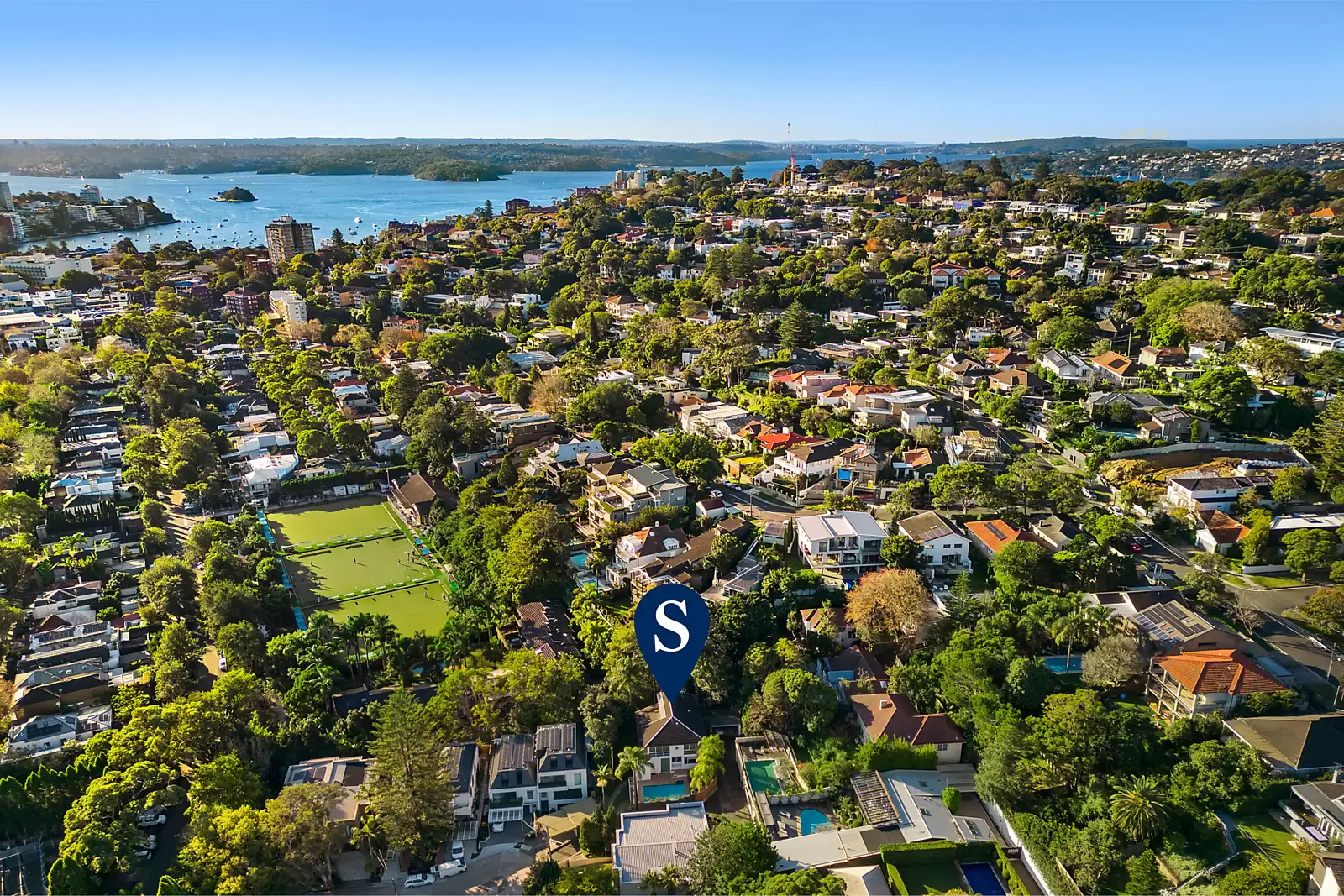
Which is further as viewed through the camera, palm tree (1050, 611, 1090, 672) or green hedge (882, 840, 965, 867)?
palm tree (1050, 611, 1090, 672)

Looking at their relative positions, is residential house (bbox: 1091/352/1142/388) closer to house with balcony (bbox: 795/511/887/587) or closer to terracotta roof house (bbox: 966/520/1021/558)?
terracotta roof house (bbox: 966/520/1021/558)

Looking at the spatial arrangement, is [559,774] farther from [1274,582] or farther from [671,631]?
[1274,582]

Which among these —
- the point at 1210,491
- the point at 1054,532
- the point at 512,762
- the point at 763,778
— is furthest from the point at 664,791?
the point at 1210,491

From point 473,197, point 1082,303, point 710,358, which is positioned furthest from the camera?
point 473,197

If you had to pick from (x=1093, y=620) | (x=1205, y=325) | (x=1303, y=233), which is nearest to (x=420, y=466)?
(x=1093, y=620)

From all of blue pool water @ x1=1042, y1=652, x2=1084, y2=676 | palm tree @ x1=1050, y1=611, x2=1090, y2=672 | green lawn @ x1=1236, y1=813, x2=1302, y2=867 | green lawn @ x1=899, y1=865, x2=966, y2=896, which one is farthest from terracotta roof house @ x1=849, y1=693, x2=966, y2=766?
green lawn @ x1=1236, y1=813, x2=1302, y2=867

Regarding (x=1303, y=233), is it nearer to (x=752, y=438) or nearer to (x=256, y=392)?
(x=752, y=438)

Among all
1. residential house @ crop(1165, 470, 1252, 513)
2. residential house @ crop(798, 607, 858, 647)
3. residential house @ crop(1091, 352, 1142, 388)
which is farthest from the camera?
residential house @ crop(1091, 352, 1142, 388)
